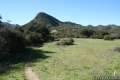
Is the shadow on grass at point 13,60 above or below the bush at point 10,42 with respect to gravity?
below

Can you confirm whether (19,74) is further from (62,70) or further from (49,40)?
(49,40)

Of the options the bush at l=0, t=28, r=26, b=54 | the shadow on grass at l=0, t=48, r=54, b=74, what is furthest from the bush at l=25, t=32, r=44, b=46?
the shadow on grass at l=0, t=48, r=54, b=74

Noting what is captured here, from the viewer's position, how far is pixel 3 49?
41000mm

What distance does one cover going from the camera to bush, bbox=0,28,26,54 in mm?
41069

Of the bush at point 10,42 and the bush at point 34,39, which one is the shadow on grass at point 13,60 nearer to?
the bush at point 10,42

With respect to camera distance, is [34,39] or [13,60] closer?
[13,60]

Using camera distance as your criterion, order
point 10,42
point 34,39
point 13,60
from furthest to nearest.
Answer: point 34,39 < point 10,42 < point 13,60

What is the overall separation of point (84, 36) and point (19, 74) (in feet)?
236

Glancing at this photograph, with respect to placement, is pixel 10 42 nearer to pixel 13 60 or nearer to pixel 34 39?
pixel 13 60

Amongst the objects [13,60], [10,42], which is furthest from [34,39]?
[13,60]

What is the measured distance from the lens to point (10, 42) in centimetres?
4450

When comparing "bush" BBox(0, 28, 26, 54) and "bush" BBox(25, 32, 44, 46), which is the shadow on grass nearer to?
"bush" BBox(0, 28, 26, 54)

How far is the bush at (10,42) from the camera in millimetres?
41069

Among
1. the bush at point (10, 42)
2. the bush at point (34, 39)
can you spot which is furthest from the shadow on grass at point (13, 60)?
the bush at point (34, 39)
